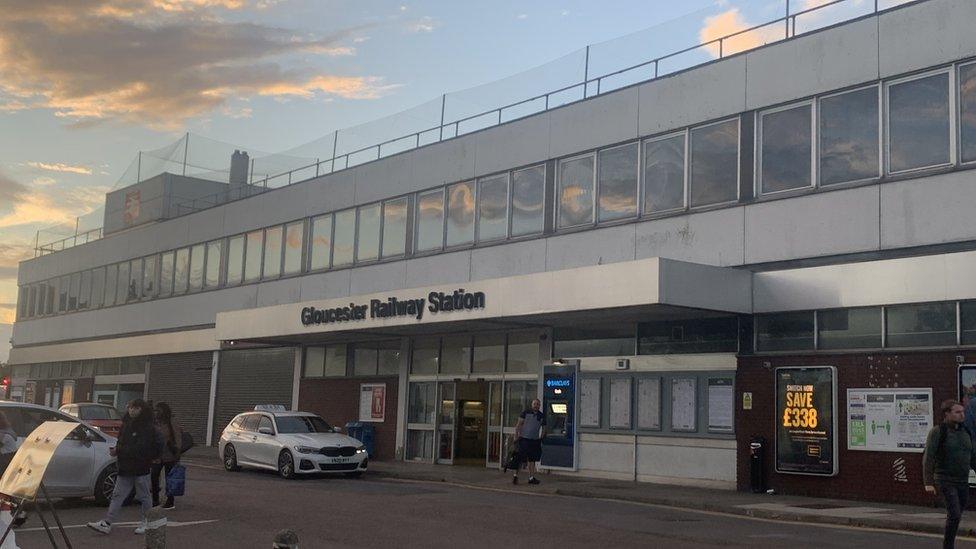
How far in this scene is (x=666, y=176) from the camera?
22109mm

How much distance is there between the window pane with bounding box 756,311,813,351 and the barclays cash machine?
4.85 m

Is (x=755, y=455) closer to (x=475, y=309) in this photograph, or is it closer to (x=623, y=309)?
(x=623, y=309)

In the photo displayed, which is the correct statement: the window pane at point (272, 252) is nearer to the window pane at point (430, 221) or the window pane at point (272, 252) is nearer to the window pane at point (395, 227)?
the window pane at point (395, 227)

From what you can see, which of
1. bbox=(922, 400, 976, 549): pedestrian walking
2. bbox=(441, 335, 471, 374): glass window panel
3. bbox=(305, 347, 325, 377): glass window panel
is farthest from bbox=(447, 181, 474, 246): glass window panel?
bbox=(922, 400, 976, 549): pedestrian walking

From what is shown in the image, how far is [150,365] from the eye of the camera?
137ft

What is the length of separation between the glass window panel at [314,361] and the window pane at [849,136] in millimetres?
18028

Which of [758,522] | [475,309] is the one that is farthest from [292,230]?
[758,522]

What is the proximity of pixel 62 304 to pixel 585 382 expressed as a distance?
36006 millimetres

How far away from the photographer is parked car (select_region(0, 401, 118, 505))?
1473cm

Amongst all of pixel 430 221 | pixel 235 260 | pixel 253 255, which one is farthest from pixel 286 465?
pixel 235 260

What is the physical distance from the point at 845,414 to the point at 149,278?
32.3m

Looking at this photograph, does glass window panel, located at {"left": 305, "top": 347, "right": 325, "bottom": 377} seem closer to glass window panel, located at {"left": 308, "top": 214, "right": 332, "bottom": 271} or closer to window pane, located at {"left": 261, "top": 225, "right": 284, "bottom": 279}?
glass window panel, located at {"left": 308, "top": 214, "right": 332, "bottom": 271}

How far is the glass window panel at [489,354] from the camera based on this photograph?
25797mm

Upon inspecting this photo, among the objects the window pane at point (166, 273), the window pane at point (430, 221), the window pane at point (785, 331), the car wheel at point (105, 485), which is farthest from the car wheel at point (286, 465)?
the window pane at point (166, 273)
